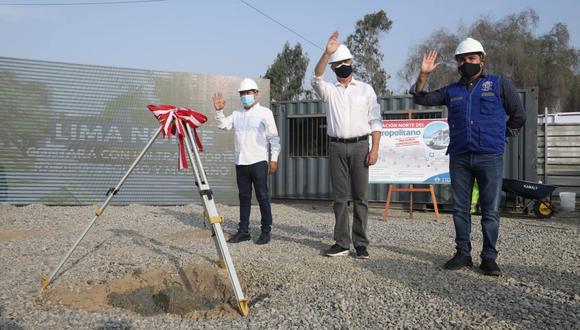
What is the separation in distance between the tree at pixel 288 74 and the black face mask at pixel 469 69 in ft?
96.9

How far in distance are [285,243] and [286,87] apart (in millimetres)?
28837

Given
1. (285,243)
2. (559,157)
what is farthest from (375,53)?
(285,243)

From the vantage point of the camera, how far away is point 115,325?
11.0 feet

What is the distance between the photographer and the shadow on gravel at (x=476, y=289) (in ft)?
11.2

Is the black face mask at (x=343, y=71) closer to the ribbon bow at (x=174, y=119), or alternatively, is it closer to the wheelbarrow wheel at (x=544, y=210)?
the ribbon bow at (x=174, y=119)

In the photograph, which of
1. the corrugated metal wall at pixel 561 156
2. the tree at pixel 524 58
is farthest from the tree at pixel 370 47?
the corrugated metal wall at pixel 561 156

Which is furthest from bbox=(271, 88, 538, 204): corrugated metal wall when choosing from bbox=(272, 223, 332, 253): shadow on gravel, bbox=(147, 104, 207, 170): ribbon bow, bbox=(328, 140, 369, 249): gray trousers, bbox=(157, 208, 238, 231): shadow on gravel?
bbox=(147, 104, 207, 170): ribbon bow

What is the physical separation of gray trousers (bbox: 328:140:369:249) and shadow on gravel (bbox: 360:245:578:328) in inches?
14.2

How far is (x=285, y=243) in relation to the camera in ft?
20.4

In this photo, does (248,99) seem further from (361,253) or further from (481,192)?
(481,192)

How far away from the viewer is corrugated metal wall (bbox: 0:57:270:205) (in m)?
10.0

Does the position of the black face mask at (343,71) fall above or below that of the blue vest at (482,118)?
above

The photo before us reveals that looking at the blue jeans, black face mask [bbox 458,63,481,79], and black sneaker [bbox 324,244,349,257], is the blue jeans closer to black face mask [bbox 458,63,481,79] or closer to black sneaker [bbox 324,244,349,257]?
black face mask [bbox 458,63,481,79]

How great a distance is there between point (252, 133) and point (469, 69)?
2.76 m
